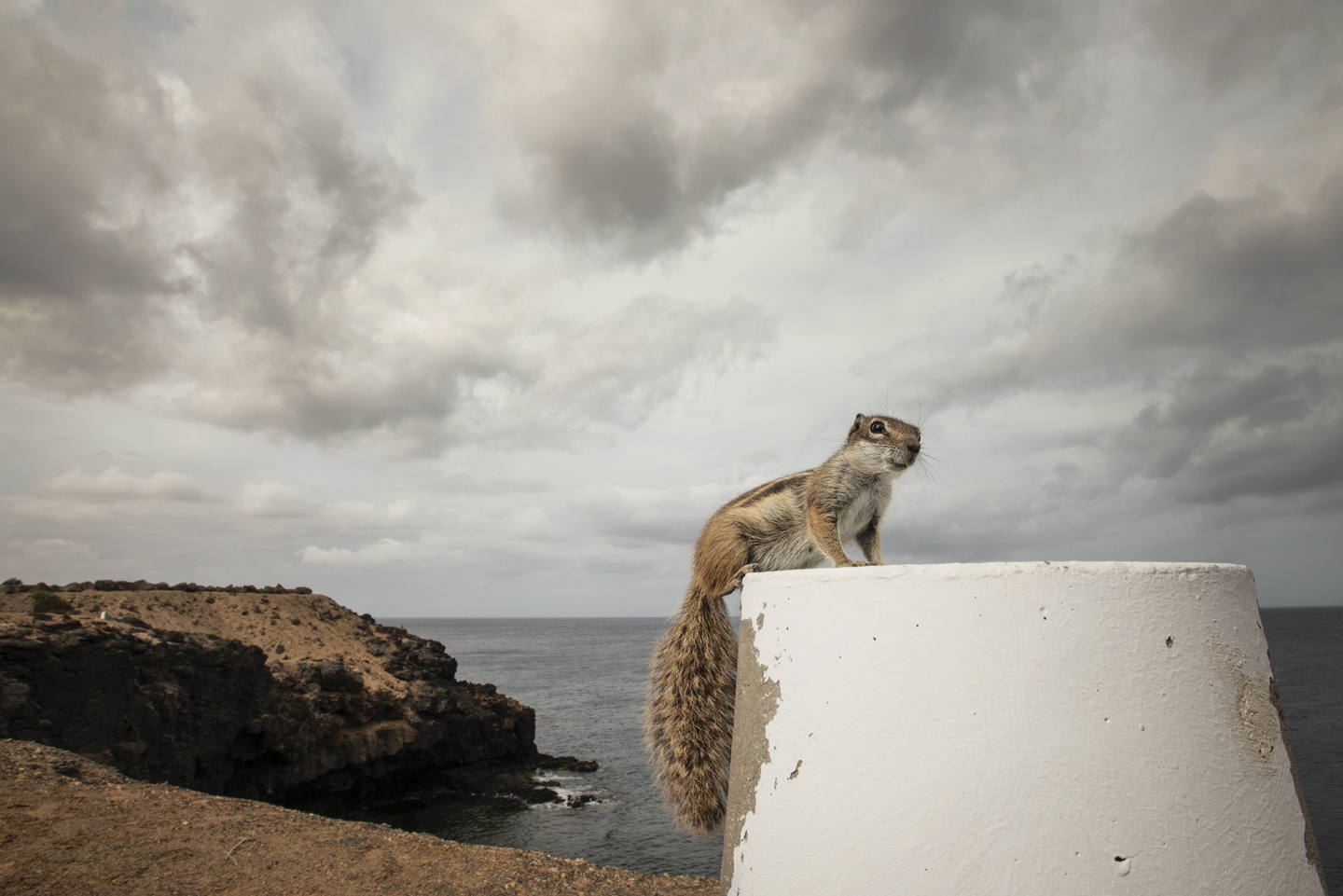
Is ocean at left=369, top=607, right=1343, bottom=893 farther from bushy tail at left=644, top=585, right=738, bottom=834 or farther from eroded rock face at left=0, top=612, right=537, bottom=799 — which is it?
eroded rock face at left=0, top=612, right=537, bottom=799

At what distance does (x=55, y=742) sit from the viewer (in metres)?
12.2

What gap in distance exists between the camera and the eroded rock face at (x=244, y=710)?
41.7 feet

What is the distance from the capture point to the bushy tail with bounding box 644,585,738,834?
13.5 feet

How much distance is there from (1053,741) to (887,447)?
95.1 inches

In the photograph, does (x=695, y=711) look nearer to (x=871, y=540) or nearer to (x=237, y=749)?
(x=871, y=540)

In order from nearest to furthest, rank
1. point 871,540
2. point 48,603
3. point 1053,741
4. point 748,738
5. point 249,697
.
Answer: point 1053,741, point 748,738, point 871,540, point 249,697, point 48,603

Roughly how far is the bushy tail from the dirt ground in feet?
11.8

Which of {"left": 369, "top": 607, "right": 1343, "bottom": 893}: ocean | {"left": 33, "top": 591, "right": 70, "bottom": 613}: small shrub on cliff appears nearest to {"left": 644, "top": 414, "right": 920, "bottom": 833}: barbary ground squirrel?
{"left": 369, "top": 607, "right": 1343, "bottom": 893}: ocean

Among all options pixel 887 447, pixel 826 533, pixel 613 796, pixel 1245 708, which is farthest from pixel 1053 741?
pixel 613 796

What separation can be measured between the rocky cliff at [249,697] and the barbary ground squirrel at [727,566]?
13.5m

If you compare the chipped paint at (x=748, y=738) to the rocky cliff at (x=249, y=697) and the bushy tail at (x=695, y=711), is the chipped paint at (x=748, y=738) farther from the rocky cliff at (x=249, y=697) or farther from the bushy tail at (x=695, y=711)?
the rocky cliff at (x=249, y=697)

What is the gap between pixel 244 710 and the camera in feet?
63.2

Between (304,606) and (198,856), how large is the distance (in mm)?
28547

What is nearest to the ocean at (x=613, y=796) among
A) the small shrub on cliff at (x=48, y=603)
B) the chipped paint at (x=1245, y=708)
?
the chipped paint at (x=1245, y=708)
